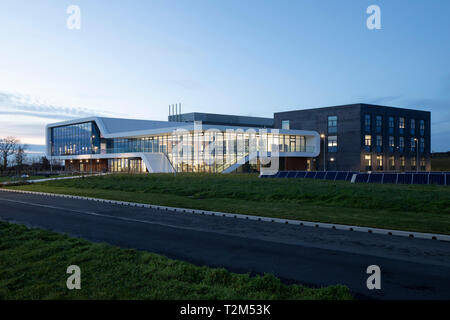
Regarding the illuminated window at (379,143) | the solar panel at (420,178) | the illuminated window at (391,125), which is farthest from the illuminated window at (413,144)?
the solar panel at (420,178)

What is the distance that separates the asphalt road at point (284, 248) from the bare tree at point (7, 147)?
3016 inches

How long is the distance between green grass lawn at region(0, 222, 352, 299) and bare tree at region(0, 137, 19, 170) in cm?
8396

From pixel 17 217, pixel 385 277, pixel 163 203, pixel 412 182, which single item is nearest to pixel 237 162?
pixel 412 182

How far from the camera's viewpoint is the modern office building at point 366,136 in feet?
224

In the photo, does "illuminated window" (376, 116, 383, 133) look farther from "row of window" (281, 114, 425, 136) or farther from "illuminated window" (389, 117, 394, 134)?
"illuminated window" (389, 117, 394, 134)

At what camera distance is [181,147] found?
58.4 metres

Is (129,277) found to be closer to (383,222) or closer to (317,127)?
(383,222)

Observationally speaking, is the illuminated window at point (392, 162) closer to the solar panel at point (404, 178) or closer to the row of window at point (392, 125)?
the row of window at point (392, 125)

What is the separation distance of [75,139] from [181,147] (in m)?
35.0

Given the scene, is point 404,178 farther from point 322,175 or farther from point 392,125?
point 392,125

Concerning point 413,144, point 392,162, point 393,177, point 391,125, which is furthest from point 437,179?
point 413,144
